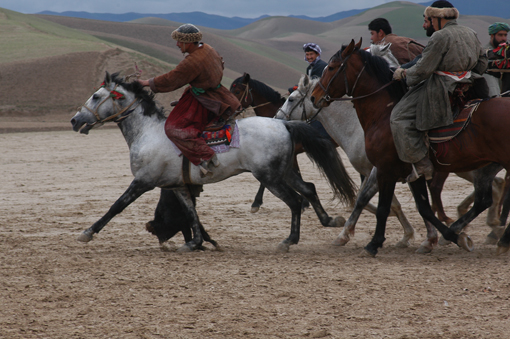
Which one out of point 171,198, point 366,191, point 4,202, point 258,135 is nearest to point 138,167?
point 171,198

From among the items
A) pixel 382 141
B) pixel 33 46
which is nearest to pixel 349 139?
pixel 382 141

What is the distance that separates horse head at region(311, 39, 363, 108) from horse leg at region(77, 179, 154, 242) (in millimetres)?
2166

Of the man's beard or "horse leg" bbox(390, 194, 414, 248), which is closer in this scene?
the man's beard

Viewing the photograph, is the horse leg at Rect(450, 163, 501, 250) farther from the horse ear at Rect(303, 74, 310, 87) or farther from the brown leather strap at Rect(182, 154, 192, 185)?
the brown leather strap at Rect(182, 154, 192, 185)

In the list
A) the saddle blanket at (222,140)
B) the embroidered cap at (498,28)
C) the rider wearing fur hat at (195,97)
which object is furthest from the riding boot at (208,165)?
the embroidered cap at (498,28)

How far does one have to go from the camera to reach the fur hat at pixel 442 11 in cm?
517

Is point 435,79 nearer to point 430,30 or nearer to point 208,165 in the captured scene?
point 430,30

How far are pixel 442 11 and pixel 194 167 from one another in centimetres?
302

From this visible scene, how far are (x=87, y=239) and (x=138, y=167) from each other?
3.21 ft

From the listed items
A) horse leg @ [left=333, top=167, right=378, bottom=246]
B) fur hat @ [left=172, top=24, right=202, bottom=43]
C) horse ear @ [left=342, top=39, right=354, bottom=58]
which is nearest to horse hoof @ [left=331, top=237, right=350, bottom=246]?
horse leg @ [left=333, top=167, right=378, bottom=246]

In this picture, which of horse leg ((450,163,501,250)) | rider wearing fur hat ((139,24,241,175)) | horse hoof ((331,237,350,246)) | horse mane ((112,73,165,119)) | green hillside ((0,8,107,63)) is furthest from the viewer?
green hillside ((0,8,107,63))

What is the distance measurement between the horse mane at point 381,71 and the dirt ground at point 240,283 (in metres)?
1.76

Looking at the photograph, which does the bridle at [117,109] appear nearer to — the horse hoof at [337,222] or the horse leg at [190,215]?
the horse leg at [190,215]

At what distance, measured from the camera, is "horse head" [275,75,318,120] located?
24.2ft
